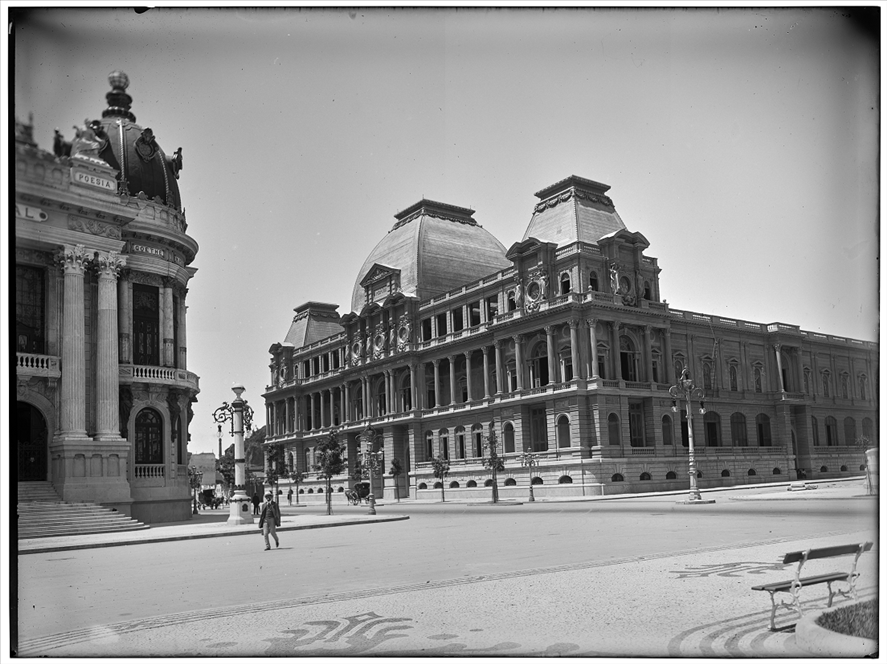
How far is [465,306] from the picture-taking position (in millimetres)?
75125

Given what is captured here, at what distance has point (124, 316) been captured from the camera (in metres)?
36.4

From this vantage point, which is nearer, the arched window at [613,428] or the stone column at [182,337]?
the stone column at [182,337]

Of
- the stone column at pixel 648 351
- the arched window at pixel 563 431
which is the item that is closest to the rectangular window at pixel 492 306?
the arched window at pixel 563 431

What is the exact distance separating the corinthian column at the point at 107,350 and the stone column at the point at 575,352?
34.0 metres

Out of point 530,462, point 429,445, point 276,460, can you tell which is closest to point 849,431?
point 530,462

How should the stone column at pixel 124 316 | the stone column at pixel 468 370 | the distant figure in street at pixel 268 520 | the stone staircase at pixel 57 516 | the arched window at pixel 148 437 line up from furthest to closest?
1. the stone column at pixel 468 370
2. the arched window at pixel 148 437
3. the stone column at pixel 124 316
4. the stone staircase at pixel 57 516
5. the distant figure in street at pixel 268 520

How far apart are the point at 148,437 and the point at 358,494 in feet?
108

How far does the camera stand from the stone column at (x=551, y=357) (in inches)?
2446

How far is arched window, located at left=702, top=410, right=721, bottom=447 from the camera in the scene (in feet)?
179

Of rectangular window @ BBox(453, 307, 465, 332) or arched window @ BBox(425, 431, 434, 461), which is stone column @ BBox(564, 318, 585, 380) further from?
arched window @ BBox(425, 431, 434, 461)

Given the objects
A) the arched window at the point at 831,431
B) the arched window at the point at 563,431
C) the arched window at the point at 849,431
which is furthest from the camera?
the arched window at the point at 563,431

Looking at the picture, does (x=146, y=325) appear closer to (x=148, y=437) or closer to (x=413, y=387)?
(x=148, y=437)

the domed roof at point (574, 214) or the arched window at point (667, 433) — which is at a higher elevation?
the domed roof at point (574, 214)

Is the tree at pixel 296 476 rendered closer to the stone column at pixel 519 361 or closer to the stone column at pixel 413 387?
the stone column at pixel 413 387
